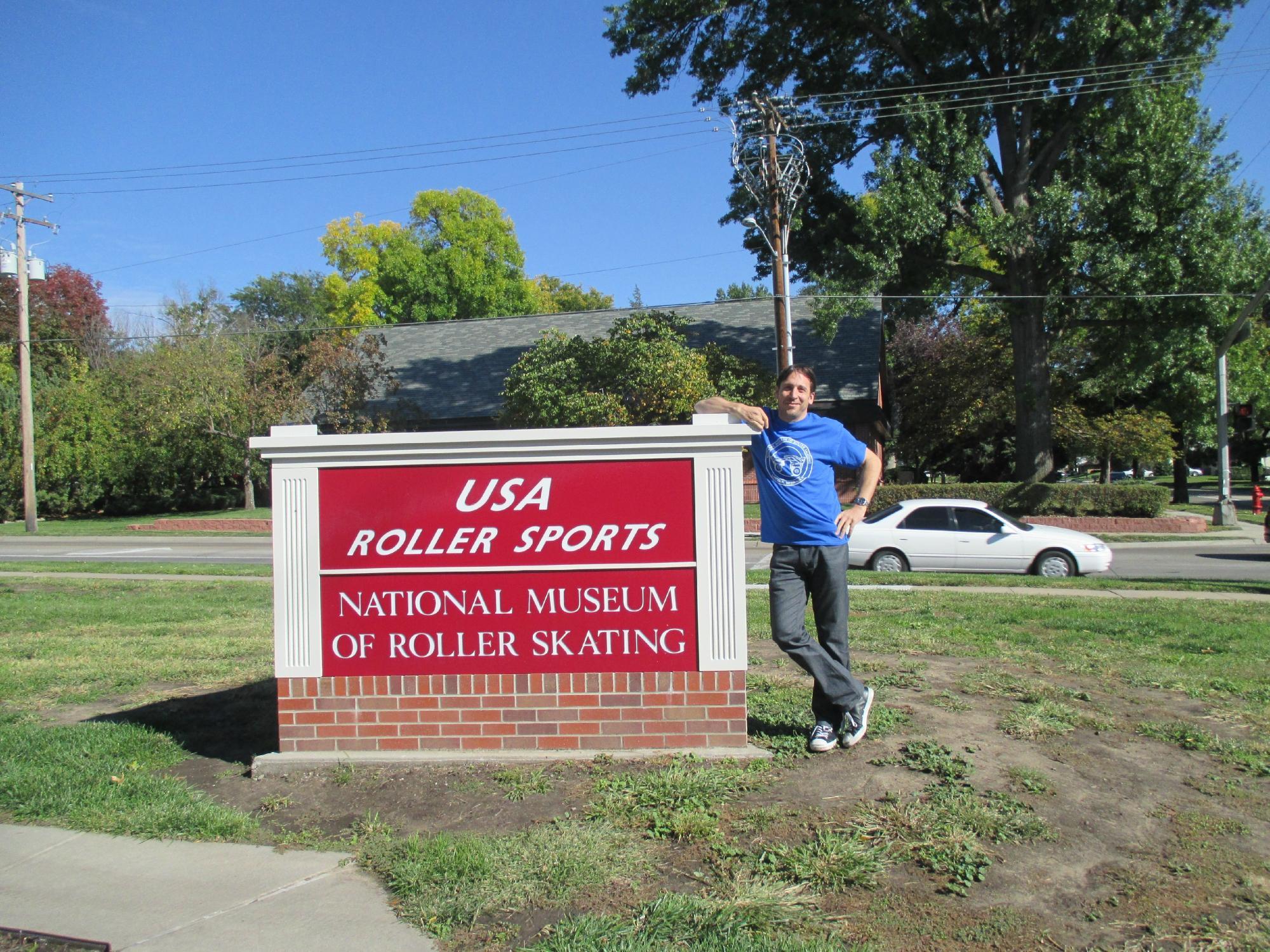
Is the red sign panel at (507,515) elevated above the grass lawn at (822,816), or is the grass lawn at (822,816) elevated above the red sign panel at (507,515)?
the red sign panel at (507,515)

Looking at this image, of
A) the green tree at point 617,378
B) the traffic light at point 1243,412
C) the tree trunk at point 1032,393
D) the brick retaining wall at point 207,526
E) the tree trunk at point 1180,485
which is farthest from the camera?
the tree trunk at point 1180,485

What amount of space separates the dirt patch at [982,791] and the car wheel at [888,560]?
30.1 ft

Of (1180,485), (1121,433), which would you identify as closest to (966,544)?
(1121,433)

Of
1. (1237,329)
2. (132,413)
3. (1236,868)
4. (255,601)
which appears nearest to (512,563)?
(1236,868)

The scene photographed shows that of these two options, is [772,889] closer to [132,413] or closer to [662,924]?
[662,924]

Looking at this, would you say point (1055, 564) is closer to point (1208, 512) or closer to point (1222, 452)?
point (1222, 452)

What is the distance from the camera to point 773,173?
67.3 ft

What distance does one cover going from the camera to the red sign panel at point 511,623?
4684 mm

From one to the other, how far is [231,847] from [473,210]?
52258 mm

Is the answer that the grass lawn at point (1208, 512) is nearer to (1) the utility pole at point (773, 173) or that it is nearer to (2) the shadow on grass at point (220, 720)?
(1) the utility pole at point (773, 173)

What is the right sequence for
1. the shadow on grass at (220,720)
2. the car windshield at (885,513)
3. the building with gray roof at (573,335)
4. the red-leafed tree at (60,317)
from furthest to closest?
the red-leafed tree at (60,317), the building with gray roof at (573,335), the car windshield at (885,513), the shadow on grass at (220,720)

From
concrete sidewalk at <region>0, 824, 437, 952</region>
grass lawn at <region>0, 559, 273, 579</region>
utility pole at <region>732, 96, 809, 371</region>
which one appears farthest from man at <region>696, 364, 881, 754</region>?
utility pole at <region>732, 96, 809, 371</region>

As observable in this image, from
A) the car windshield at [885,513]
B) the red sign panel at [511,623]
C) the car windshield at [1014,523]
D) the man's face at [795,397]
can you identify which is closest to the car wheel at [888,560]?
the car windshield at [885,513]

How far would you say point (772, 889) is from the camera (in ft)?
10.8
